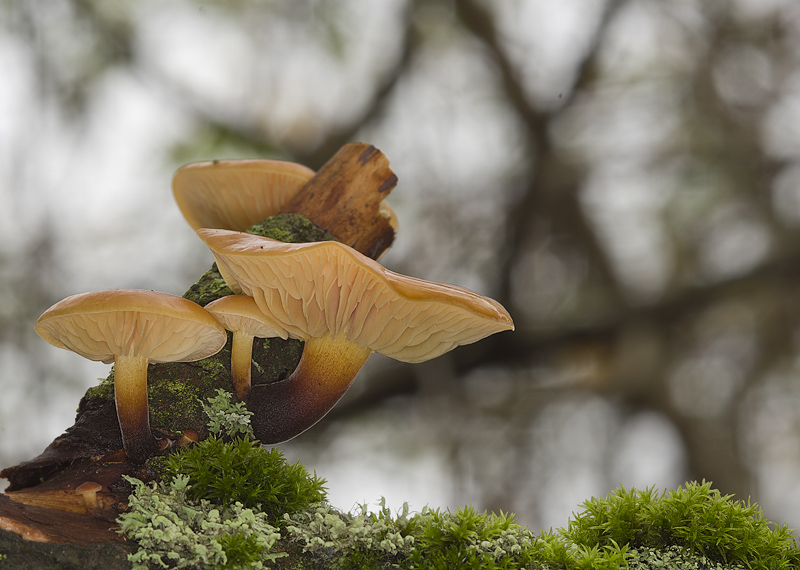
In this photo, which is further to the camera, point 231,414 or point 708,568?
point 231,414

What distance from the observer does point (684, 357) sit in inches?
219

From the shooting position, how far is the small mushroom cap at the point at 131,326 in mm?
1490

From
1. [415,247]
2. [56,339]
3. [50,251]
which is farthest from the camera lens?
[415,247]

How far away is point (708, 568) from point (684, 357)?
4.29 metres

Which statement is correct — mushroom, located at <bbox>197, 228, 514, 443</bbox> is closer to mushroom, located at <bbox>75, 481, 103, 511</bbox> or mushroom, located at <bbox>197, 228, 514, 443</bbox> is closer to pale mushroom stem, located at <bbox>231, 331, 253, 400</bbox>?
pale mushroom stem, located at <bbox>231, 331, 253, 400</bbox>

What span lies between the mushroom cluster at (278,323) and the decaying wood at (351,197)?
530 millimetres

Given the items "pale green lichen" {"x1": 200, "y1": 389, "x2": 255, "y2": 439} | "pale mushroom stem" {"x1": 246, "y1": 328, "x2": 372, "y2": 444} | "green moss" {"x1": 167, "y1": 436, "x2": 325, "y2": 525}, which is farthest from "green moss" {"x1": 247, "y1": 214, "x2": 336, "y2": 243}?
"green moss" {"x1": 167, "y1": 436, "x2": 325, "y2": 525}

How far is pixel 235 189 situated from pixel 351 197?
1.69 feet

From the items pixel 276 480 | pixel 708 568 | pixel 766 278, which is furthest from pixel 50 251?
pixel 766 278

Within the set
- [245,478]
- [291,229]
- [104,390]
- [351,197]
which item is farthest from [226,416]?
[351,197]

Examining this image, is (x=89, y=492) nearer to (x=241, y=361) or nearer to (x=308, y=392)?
(x=241, y=361)

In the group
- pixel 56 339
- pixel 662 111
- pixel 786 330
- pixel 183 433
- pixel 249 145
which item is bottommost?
pixel 183 433

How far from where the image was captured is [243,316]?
1.79m

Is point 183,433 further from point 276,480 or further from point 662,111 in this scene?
point 662,111
